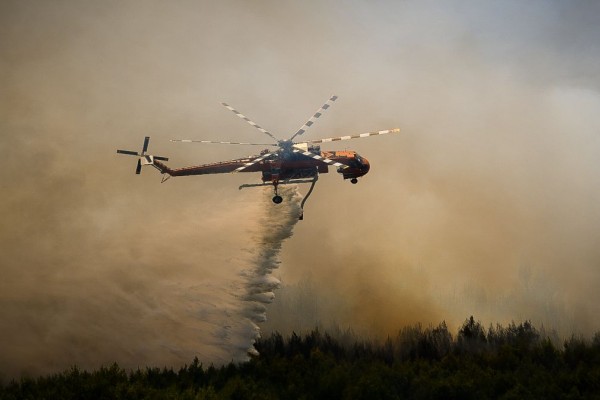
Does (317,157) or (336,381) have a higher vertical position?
(317,157)

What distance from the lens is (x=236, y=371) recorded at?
5988cm

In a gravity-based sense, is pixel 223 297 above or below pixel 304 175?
below

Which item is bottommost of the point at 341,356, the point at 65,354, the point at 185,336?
the point at 341,356

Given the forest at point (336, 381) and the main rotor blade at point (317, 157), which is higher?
the main rotor blade at point (317, 157)

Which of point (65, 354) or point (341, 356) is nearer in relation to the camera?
point (65, 354)

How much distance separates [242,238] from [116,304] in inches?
603

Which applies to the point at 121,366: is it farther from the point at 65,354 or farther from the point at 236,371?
the point at 236,371

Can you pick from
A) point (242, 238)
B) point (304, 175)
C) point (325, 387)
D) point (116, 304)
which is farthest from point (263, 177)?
point (116, 304)

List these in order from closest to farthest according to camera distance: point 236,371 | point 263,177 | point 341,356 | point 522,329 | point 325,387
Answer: point 263,177 < point 325,387 < point 236,371 < point 341,356 < point 522,329

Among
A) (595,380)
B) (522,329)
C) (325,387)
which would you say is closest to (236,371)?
(325,387)

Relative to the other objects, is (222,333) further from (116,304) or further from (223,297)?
(116,304)

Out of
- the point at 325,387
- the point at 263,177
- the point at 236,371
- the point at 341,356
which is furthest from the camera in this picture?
the point at 341,356

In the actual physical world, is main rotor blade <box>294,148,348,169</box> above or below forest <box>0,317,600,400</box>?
above

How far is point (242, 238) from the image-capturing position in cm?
6106
